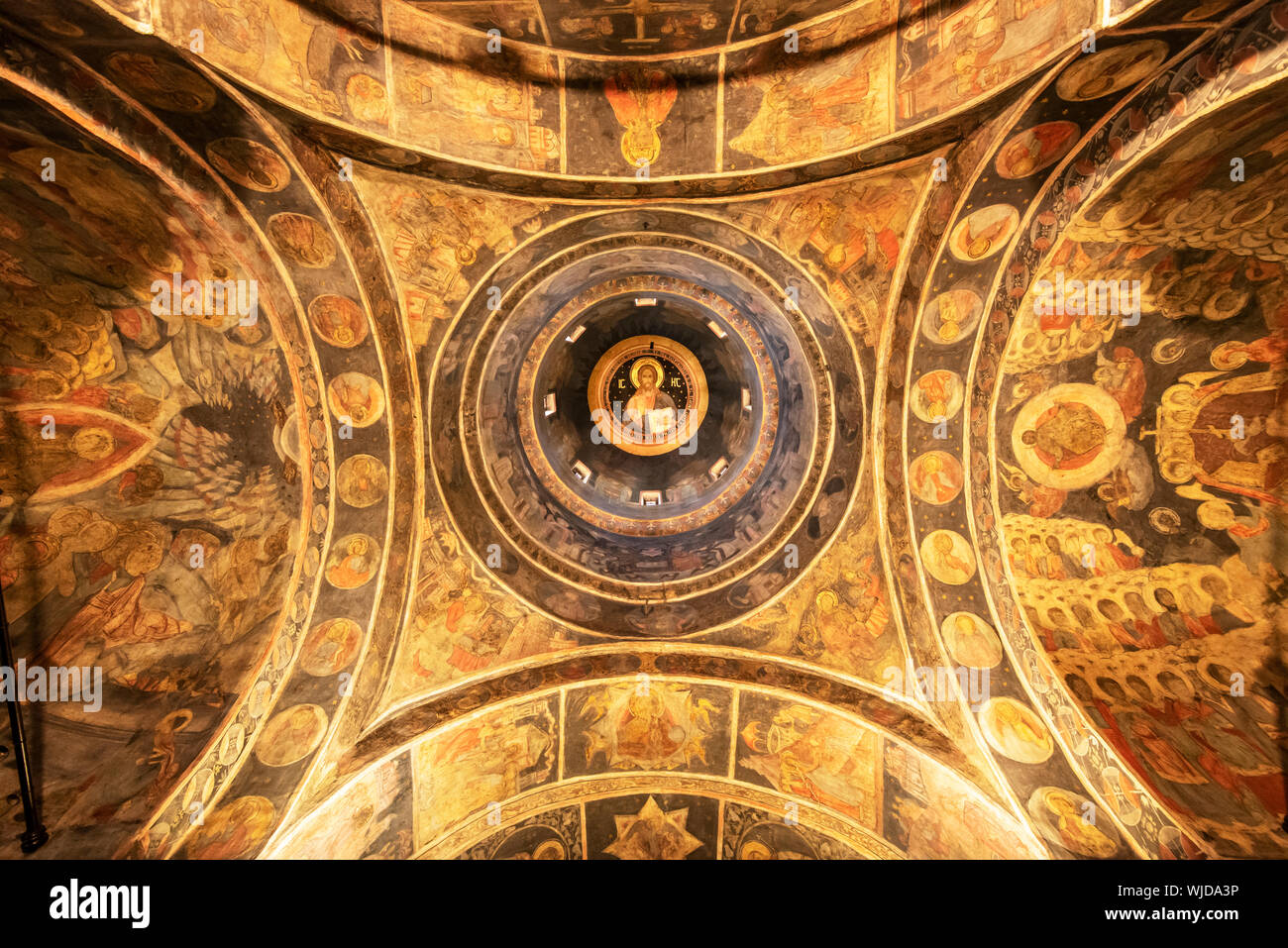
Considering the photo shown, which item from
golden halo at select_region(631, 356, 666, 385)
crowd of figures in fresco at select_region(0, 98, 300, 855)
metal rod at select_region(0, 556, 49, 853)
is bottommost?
metal rod at select_region(0, 556, 49, 853)

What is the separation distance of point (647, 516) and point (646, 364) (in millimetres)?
3595

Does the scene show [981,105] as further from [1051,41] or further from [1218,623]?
[1218,623]

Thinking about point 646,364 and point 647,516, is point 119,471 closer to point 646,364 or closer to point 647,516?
point 647,516

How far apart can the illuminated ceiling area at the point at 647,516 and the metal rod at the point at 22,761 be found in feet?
0.74

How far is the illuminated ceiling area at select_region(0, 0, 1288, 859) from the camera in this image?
6.46 meters

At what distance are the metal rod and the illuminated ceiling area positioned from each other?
23 centimetres

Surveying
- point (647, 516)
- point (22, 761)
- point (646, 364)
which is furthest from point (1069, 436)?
point (22, 761)

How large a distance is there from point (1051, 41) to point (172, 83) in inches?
358

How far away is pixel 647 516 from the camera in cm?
1279

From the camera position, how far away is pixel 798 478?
11.5 metres

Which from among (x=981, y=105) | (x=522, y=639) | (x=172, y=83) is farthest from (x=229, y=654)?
(x=981, y=105)

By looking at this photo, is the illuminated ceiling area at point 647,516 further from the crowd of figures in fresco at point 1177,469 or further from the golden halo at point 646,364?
the golden halo at point 646,364

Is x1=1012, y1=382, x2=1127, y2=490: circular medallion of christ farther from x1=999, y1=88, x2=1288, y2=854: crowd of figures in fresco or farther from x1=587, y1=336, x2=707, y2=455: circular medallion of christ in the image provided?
x1=587, y1=336, x2=707, y2=455: circular medallion of christ

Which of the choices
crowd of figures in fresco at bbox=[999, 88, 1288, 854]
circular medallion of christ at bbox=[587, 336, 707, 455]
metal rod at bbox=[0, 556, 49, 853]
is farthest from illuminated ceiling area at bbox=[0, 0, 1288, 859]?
circular medallion of christ at bbox=[587, 336, 707, 455]
